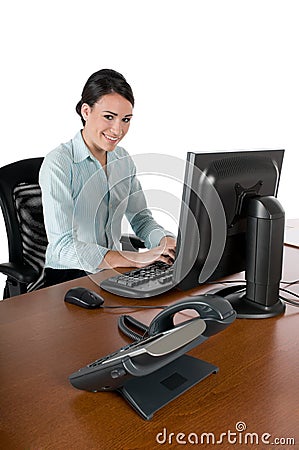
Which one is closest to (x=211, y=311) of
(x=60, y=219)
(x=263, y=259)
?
(x=263, y=259)

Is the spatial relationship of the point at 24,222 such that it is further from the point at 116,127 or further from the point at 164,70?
the point at 164,70

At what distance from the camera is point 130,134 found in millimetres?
3496

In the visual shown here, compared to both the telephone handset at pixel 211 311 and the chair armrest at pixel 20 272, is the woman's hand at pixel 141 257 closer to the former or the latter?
the chair armrest at pixel 20 272

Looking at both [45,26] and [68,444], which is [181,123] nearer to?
[45,26]

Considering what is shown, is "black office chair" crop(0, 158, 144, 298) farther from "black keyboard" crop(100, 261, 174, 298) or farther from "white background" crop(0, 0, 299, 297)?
"white background" crop(0, 0, 299, 297)

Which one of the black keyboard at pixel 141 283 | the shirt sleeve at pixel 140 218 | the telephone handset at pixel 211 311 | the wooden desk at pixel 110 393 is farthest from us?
the shirt sleeve at pixel 140 218

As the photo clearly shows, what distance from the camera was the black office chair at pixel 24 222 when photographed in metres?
1.98

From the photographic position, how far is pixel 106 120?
1927 mm

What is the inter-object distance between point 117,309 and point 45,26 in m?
2.14

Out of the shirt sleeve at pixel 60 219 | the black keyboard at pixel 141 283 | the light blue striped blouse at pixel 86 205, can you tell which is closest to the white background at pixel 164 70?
the light blue striped blouse at pixel 86 205

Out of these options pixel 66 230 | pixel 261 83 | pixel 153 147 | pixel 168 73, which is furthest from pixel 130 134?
pixel 66 230

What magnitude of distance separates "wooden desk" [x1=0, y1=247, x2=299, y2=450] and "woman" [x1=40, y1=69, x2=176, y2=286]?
0.41 meters

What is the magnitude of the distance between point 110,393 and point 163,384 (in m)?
0.10

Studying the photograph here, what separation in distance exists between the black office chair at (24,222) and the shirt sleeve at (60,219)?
0.14 m
